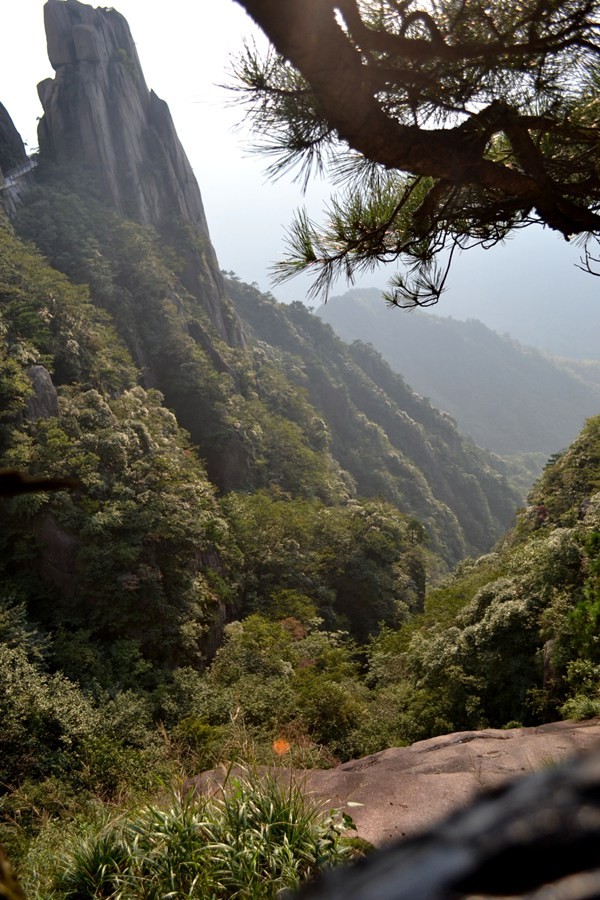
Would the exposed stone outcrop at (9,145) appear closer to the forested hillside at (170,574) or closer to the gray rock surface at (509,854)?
the forested hillside at (170,574)

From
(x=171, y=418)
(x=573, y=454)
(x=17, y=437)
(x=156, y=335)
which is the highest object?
(x=156, y=335)

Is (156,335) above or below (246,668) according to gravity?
above

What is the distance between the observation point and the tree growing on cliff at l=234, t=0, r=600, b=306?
201 cm

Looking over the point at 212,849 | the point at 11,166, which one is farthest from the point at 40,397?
the point at 11,166

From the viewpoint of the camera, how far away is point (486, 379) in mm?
138875

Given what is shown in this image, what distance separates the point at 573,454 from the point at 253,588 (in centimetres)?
1097

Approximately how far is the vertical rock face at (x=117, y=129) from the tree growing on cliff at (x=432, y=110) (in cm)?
3283

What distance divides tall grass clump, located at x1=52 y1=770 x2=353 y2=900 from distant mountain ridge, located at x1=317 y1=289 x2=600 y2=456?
123m

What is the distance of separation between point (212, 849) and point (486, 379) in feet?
479

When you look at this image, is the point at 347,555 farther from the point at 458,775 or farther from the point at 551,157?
the point at 551,157

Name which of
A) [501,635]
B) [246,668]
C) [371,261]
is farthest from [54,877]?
[246,668]

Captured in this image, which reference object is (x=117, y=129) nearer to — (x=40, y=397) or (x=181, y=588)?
(x=40, y=397)

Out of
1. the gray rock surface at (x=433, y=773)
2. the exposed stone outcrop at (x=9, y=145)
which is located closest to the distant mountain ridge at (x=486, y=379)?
the exposed stone outcrop at (x=9, y=145)

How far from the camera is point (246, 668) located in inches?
468
